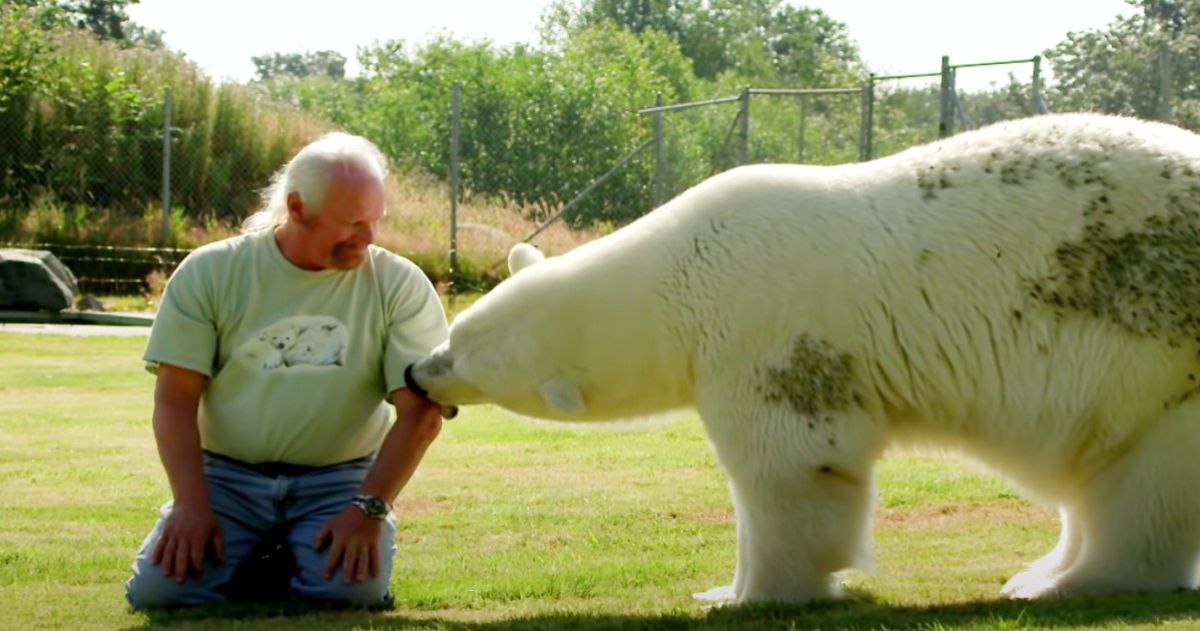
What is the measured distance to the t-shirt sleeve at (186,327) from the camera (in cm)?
670

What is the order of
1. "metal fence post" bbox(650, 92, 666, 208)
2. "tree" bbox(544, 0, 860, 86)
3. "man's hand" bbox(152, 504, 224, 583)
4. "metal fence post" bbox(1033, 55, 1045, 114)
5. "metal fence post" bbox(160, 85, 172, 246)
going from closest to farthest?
"man's hand" bbox(152, 504, 224, 583), "metal fence post" bbox(1033, 55, 1045, 114), "metal fence post" bbox(650, 92, 666, 208), "metal fence post" bbox(160, 85, 172, 246), "tree" bbox(544, 0, 860, 86)

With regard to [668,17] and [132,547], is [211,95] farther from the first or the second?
[668,17]

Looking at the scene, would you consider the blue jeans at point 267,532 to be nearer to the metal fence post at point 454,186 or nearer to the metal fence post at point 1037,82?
the metal fence post at point 1037,82

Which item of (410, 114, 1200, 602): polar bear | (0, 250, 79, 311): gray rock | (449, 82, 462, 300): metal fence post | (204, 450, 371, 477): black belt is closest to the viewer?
(410, 114, 1200, 602): polar bear

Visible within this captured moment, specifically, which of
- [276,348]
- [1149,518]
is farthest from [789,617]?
[276,348]

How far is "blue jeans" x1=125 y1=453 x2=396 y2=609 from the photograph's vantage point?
662 centimetres

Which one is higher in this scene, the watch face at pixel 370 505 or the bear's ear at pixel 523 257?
the bear's ear at pixel 523 257

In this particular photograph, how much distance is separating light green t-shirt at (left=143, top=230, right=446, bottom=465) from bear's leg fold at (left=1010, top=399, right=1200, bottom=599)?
278 cm

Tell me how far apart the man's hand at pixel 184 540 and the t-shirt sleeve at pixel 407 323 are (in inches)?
36.6

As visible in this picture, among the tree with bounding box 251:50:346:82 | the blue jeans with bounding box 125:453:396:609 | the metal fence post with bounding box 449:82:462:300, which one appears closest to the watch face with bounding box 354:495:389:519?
the blue jeans with bounding box 125:453:396:609

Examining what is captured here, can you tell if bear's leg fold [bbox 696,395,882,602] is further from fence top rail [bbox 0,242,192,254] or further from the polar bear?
fence top rail [bbox 0,242,192,254]

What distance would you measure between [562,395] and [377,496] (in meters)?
0.94

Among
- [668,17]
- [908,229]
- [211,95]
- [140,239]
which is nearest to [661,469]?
[908,229]

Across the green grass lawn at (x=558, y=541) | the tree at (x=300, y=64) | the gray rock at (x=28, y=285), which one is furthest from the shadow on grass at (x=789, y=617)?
the tree at (x=300, y=64)
